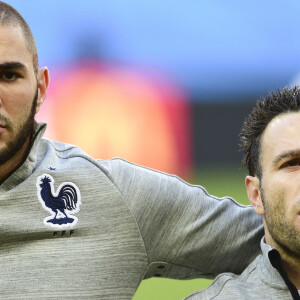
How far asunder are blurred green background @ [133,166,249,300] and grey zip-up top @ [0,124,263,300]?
2628 millimetres

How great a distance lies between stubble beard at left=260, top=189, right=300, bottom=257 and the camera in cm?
170

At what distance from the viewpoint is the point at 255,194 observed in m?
1.89

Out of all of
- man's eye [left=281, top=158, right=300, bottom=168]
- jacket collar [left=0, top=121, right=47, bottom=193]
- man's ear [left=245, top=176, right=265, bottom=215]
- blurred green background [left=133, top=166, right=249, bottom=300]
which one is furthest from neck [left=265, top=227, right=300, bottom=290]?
blurred green background [left=133, top=166, right=249, bottom=300]

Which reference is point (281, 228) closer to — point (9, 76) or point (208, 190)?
point (9, 76)

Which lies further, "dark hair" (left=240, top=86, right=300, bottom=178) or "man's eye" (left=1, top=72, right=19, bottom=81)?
"dark hair" (left=240, top=86, right=300, bottom=178)

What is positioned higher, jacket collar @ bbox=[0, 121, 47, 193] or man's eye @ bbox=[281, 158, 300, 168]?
man's eye @ bbox=[281, 158, 300, 168]

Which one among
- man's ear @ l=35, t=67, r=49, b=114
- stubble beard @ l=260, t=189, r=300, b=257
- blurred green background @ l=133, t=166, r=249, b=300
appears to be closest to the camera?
stubble beard @ l=260, t=189, r=300, b=257

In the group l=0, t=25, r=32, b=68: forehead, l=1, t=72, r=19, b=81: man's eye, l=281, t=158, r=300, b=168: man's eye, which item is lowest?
l=281, t=158, r=300, b=168: man's eye

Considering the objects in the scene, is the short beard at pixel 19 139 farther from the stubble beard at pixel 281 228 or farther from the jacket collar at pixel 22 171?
the stubble beard at pixel 281 228

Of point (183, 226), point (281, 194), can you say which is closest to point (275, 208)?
point (281, 194)

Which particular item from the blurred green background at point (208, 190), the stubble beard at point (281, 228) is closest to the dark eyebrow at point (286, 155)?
the stubble beard at point (281, 228)

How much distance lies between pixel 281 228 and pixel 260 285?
0.17 meters

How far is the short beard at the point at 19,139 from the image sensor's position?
1770mm

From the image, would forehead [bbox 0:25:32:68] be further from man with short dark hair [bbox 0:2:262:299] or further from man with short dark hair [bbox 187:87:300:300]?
man with short dark hair [bbox 187:87:300:300]
